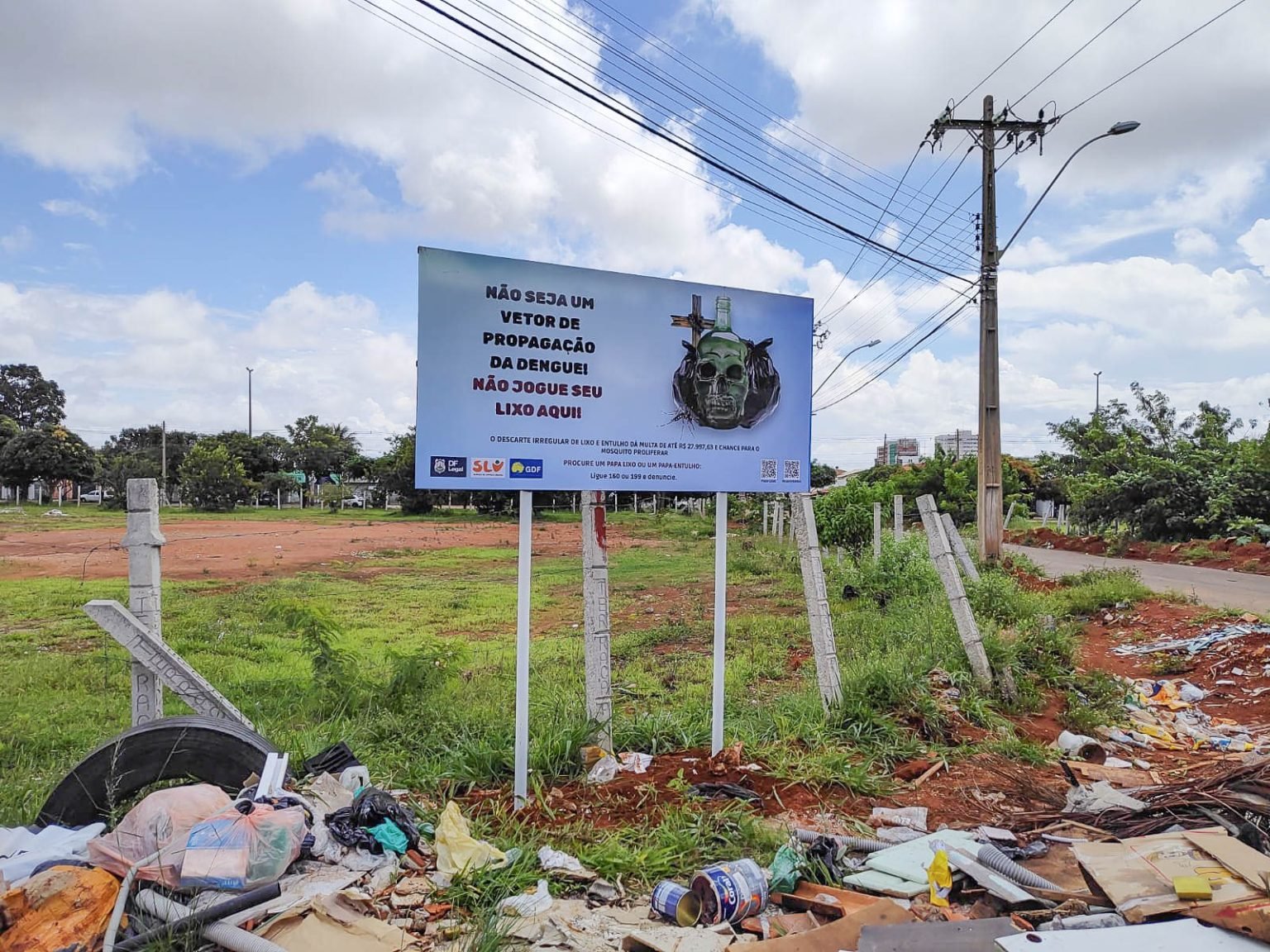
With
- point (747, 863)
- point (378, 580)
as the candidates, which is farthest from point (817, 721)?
point (378, 580)

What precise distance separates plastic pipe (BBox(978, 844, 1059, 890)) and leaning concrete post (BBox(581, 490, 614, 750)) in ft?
6.59

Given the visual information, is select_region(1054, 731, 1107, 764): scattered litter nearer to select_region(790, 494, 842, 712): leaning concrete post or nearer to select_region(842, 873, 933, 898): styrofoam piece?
select_region(790, 494, 842, 712): leaning concrete post

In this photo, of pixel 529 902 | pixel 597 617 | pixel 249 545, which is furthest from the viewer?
pixel 249 545

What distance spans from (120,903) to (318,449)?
196 feet

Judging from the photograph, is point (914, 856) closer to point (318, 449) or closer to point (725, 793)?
point (725, 793)

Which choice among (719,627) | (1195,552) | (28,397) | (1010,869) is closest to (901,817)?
(1010,869)

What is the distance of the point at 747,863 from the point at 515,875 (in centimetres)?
89

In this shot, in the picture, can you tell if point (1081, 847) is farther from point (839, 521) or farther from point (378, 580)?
point (378, 580)

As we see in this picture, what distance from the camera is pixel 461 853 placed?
2.95 m

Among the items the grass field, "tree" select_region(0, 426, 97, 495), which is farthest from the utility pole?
"tree" select_region(0, 426, 97, 495)

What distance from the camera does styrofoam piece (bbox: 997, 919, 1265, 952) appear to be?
222 centimetres

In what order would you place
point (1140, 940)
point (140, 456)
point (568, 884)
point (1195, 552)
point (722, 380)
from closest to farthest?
point (1140, 940) → point (568, 884) → point (722, 380) → point (1195, 552) → point (140, 456)

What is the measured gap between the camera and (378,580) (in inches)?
550

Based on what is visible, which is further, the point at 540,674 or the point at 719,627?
the point at 540,674
